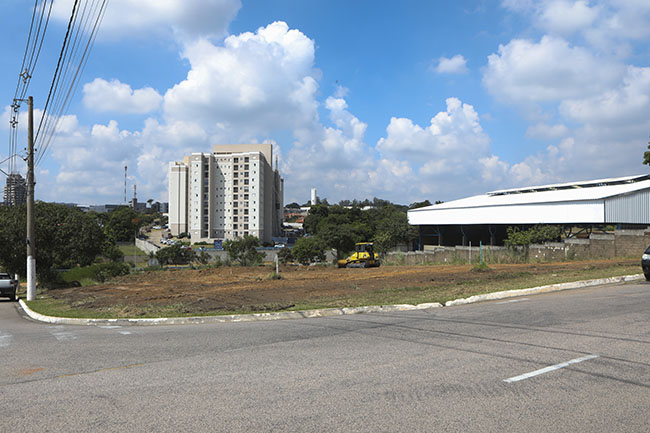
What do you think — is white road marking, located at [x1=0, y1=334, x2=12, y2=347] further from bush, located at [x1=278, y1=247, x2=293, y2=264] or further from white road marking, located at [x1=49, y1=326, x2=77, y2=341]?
bush, located at [x1=278, y1=247, x2=293, y2=264]

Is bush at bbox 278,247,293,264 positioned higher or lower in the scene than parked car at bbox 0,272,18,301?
lower

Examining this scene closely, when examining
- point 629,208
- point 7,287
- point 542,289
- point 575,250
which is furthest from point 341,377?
point 629,208

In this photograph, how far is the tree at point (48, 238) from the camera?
32125mm

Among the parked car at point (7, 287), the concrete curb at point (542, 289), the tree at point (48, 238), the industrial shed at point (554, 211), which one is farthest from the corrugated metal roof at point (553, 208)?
the parked car at point (7, 287)

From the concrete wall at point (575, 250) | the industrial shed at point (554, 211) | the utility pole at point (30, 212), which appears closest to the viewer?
the utility pole at point (30, 212)

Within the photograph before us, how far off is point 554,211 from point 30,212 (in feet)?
132

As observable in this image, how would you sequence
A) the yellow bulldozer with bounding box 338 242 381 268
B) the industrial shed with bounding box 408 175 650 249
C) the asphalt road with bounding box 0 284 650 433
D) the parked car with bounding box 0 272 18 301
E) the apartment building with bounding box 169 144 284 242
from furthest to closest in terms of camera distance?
the apartment building with bounding box 169 144 284 242
the yellow bulldozer with bounding box 338 242 381 268
the industrial shed with bounding box 408 175 650 249
the parked car with bounding box 0 272 18 301
the asphalt road with bounding box 0 284 650 433

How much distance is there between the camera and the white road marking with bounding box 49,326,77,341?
1056cm

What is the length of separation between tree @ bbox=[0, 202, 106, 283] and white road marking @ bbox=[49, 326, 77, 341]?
76.2 feet

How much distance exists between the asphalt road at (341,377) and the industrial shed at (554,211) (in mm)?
31923

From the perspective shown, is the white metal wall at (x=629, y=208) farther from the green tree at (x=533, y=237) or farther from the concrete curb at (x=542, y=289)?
the concrete curb at (x=542, y=289)

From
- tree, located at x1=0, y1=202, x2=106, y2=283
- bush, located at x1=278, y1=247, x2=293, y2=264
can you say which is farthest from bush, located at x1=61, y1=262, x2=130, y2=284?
bush, located at x1=278, y1=247, x2=293, y2=264

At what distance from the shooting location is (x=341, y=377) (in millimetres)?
6617

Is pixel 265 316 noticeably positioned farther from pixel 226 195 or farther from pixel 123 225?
pixel 123 225
